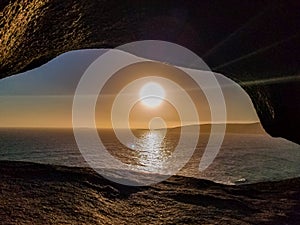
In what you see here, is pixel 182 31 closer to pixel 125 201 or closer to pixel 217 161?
pixel 125 201

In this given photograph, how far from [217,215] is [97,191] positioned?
178 inches

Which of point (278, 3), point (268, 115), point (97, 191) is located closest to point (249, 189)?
point (268, 115)

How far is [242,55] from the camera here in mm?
9266

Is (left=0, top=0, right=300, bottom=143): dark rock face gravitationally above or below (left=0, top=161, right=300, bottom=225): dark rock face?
above

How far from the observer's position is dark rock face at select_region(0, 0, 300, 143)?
6344mm

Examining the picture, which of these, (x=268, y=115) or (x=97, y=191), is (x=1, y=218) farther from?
(x=268, y=115)

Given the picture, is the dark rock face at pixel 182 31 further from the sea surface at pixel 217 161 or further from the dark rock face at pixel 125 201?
the sea surface at pixel 217 161

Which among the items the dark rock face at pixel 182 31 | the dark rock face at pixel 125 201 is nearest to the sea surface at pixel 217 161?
the dark rock face at pixel 125 201

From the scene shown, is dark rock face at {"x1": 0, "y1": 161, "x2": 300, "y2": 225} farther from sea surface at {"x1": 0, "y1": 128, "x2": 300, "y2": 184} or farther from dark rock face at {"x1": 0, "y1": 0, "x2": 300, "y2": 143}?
sea surface at {"x1": 0, "y1": 128, "x2": 300, "y2": 184}

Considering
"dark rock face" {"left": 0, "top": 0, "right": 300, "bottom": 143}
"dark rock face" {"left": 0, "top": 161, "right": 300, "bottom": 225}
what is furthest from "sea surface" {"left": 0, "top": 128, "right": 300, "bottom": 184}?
"dark rock face" {"left": 0, "top": 0, "right": 300, "bottom": 143}

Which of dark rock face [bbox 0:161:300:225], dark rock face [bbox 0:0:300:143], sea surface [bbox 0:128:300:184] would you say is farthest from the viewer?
sea surface [bbox 0:128:300:184]

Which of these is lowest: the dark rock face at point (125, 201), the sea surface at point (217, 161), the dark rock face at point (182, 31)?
the sea surface at point (217, 161)

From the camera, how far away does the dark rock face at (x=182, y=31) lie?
6344 mm

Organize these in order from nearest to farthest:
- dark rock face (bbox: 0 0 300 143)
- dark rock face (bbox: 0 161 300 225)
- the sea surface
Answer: dark rock face (bbox: 0 0 300 143)
dark rock face (bbox: 0 161 300 225)
the sea surface
